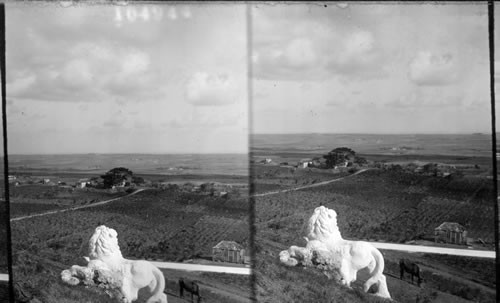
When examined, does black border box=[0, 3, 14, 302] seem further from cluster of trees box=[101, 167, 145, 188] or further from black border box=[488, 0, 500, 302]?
black border box=[488, 0, 500, 302]

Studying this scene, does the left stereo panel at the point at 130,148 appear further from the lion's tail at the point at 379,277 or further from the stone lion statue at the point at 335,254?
the lion's tail at the point at 379,277

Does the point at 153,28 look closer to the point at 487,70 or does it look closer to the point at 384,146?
the point at 384,146

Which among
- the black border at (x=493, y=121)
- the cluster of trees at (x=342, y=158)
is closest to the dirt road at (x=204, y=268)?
the cluster of trees at (x=342, y=158)

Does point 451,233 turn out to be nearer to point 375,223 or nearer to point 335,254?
point 375,223

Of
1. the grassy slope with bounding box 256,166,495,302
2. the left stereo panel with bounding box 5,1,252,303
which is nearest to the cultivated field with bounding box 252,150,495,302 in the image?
the grassy slope with bounding box 256,166,495,302

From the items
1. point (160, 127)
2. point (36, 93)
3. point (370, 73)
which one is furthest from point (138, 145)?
point (370, 73)

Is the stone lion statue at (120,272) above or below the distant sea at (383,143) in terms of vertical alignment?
below

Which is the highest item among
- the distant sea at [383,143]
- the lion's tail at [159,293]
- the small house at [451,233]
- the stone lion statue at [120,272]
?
the distant sea at [383,143]

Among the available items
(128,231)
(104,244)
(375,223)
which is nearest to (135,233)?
(128,231)
